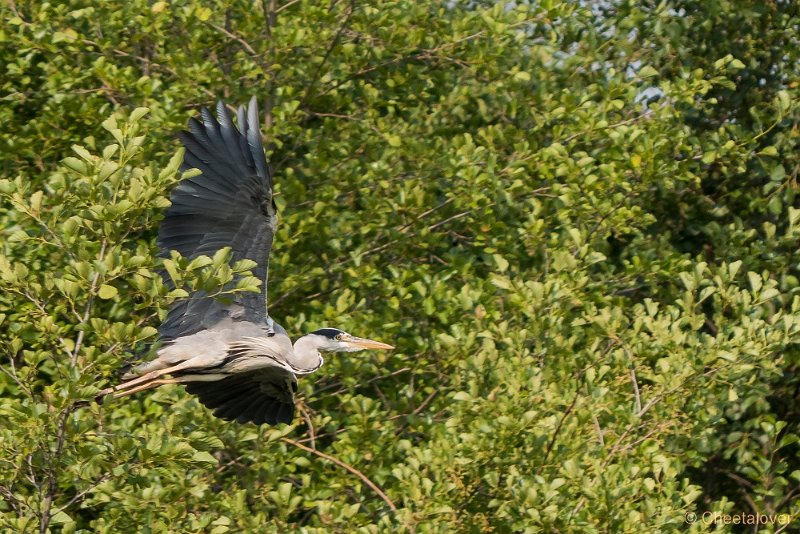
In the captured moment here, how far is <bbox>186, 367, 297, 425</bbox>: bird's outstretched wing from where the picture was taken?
6.08m

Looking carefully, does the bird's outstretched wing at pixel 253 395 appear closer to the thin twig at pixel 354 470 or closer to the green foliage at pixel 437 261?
the green foliage at pixel 437 261

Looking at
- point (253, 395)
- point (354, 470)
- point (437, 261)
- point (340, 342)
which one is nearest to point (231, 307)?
point (253, 395)

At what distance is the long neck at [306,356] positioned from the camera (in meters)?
6.06

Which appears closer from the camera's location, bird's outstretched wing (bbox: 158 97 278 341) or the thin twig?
the thin twig

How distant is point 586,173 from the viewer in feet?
22.3

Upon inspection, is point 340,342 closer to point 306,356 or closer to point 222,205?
point 306,356

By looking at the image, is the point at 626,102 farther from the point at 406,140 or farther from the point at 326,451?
the point at 326,451

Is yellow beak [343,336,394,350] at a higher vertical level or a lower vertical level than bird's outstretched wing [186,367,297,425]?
higher

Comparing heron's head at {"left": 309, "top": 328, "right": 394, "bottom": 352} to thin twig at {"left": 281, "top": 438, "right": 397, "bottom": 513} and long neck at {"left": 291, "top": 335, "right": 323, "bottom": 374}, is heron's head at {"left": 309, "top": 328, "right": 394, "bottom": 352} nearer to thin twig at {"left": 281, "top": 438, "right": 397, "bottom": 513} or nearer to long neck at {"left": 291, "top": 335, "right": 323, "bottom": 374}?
long neck at {"left": 291, "top": 335, "right": 323, "bottom": 374}

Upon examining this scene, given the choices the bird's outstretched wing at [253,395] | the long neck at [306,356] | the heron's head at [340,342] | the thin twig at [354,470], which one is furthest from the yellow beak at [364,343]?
the thin twig at [354,470]

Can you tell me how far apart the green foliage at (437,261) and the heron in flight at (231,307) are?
17cm

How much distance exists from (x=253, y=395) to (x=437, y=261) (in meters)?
1.50

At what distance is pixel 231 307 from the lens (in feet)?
20.9

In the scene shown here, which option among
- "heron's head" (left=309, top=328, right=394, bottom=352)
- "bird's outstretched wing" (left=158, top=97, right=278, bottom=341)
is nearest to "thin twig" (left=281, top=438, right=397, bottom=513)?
"heron's head" (left=309, top=328, right=394, bottom=352)
